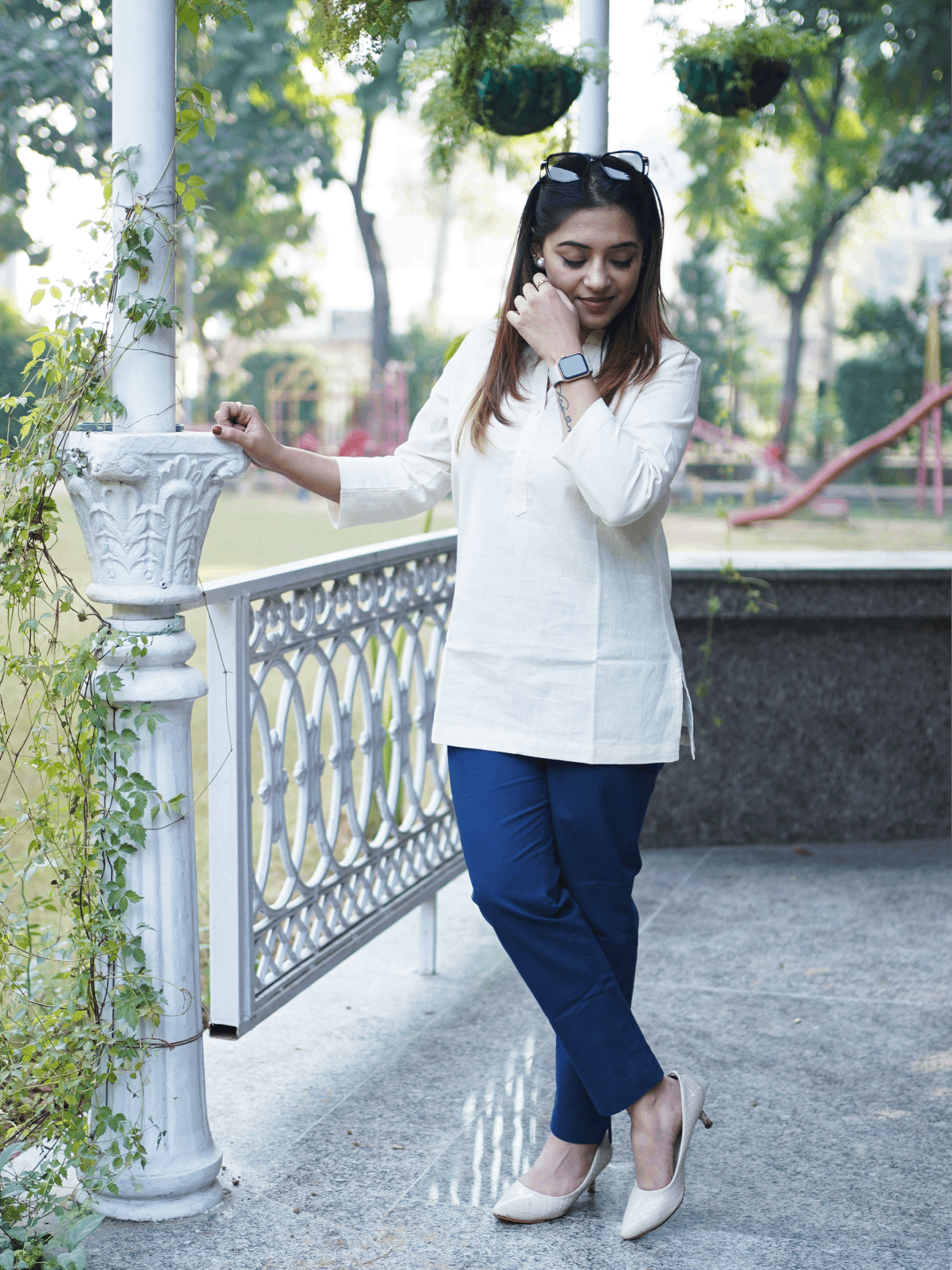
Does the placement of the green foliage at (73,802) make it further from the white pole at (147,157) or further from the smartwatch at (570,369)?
the smartwatch at (570,369)

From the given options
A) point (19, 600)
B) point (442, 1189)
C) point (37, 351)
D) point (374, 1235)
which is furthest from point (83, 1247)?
point (37, 351)

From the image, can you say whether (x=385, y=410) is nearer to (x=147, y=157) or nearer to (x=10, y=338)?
(x=10, y=338)

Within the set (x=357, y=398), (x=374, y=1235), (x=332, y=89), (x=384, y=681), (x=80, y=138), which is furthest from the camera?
(x=357, y=398)

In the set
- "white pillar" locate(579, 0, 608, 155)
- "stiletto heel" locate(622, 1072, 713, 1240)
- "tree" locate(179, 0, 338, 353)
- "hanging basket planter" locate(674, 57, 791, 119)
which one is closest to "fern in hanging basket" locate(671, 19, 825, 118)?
"hanging basket planter" locate(674, 57, 791, 119)

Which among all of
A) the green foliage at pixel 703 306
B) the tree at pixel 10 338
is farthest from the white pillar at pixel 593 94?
the green foliage at pixel 703 306

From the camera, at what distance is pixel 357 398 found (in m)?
23.8

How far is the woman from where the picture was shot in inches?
83.5

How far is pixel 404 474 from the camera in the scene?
2.39 meters

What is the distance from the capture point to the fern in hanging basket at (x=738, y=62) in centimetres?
353

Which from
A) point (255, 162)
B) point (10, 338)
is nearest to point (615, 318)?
point (10, 338)

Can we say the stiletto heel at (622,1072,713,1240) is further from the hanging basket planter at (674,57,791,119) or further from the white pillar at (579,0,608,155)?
the hanging basket planter at (674,57,791,119)

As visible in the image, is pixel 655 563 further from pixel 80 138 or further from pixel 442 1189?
pixel 80 138

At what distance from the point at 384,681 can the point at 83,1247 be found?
1.52 meters

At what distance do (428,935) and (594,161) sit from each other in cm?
214
